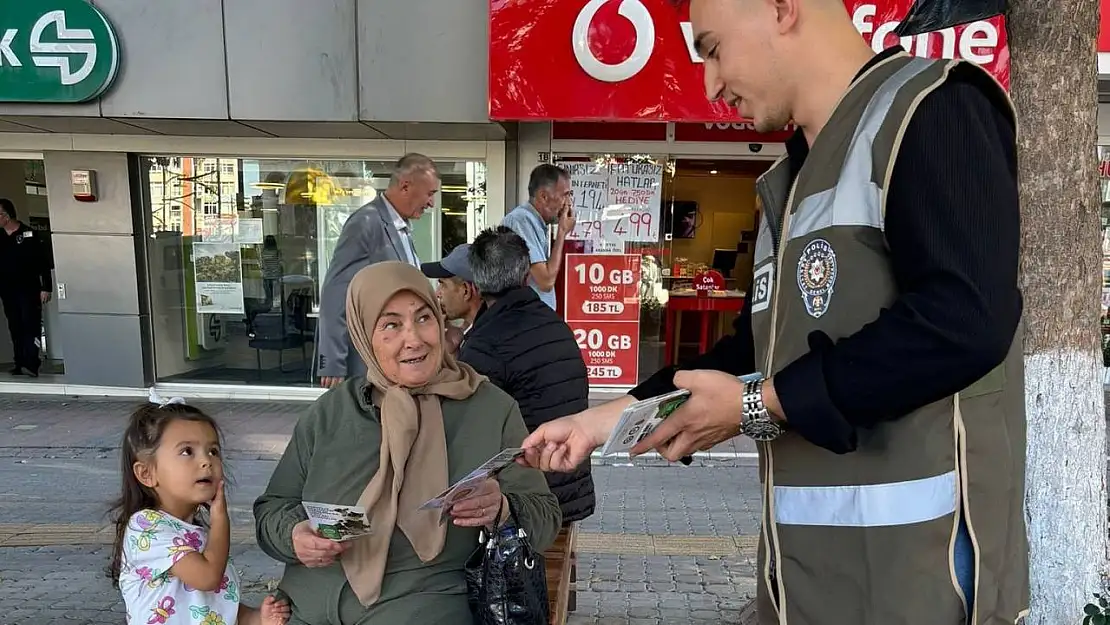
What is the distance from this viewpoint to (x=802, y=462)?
1.11 metres

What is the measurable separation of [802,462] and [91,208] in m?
8.04

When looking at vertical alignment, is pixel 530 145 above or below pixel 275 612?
above

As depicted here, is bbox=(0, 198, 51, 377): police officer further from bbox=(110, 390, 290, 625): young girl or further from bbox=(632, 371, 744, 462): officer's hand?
bbox=(632, 371, 744, 462): officer's hand

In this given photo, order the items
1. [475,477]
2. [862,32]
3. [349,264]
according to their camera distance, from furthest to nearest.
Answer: [862,32]
[349,264]
[475,477]

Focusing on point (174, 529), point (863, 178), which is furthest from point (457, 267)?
point (863, 178)

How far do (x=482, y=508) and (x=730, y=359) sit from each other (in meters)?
0.78

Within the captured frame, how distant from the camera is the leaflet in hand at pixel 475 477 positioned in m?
1.33

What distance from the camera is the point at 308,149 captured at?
6980 mm

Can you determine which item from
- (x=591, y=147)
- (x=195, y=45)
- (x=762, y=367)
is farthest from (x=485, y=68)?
(x=762, y=367)

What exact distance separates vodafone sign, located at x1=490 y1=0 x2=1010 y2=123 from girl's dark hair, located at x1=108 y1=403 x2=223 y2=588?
4.12 m

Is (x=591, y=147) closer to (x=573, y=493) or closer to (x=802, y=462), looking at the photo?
(x=573, y=493)

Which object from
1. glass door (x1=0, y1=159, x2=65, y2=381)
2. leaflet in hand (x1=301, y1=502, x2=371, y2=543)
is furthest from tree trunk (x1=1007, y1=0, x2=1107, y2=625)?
glass door (x1=0, y1=159, x2=65, y2=381)

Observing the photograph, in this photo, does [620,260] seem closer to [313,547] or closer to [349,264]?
[349,264]

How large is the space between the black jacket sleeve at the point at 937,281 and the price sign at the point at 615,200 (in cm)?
581
